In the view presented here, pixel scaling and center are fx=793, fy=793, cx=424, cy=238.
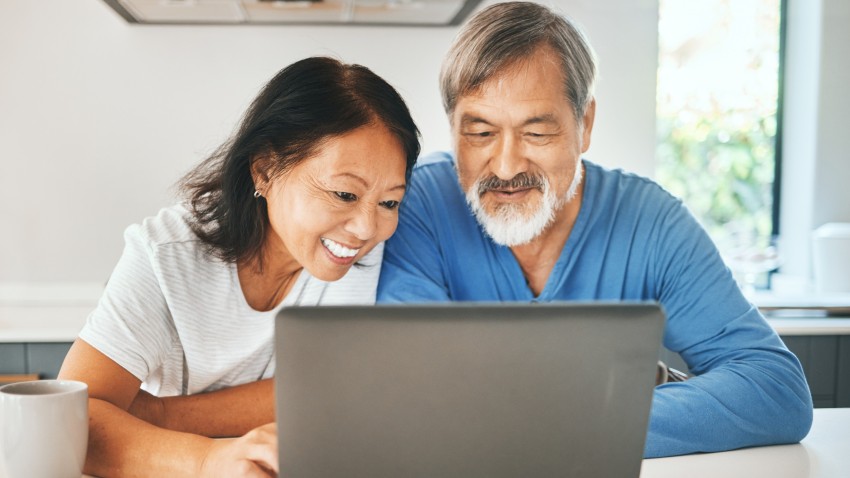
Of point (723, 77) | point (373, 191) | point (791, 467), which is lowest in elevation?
point (791, 467)

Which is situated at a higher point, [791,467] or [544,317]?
[544,317]

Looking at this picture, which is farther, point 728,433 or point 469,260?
point 469,260

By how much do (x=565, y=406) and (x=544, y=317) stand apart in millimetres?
94

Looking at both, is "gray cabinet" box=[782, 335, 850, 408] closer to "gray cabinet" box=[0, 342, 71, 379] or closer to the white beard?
the white beard

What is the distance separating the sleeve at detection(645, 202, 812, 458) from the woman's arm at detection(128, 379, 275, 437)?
2.06 ft

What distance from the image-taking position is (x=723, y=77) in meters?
3.58

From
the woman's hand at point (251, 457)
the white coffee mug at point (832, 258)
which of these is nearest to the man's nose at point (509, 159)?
the woman's hand at point (251, 457)

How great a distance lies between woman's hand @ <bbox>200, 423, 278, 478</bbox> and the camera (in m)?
0.91

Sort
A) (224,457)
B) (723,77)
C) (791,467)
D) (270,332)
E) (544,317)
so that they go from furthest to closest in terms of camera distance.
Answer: (723,77) → (270,332) → (791,467) → (224,457) → (544,317)

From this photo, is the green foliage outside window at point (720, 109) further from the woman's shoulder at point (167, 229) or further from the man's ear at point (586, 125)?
the woman's shoulder at point (167, 229)

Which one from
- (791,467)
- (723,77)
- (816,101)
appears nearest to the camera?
(791,467)

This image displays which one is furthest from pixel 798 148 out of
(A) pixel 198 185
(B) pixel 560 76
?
(A) pixel 198 185

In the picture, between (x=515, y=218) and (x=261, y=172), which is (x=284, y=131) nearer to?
(x=261, y=172)

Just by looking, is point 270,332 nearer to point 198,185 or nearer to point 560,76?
point 198,185
